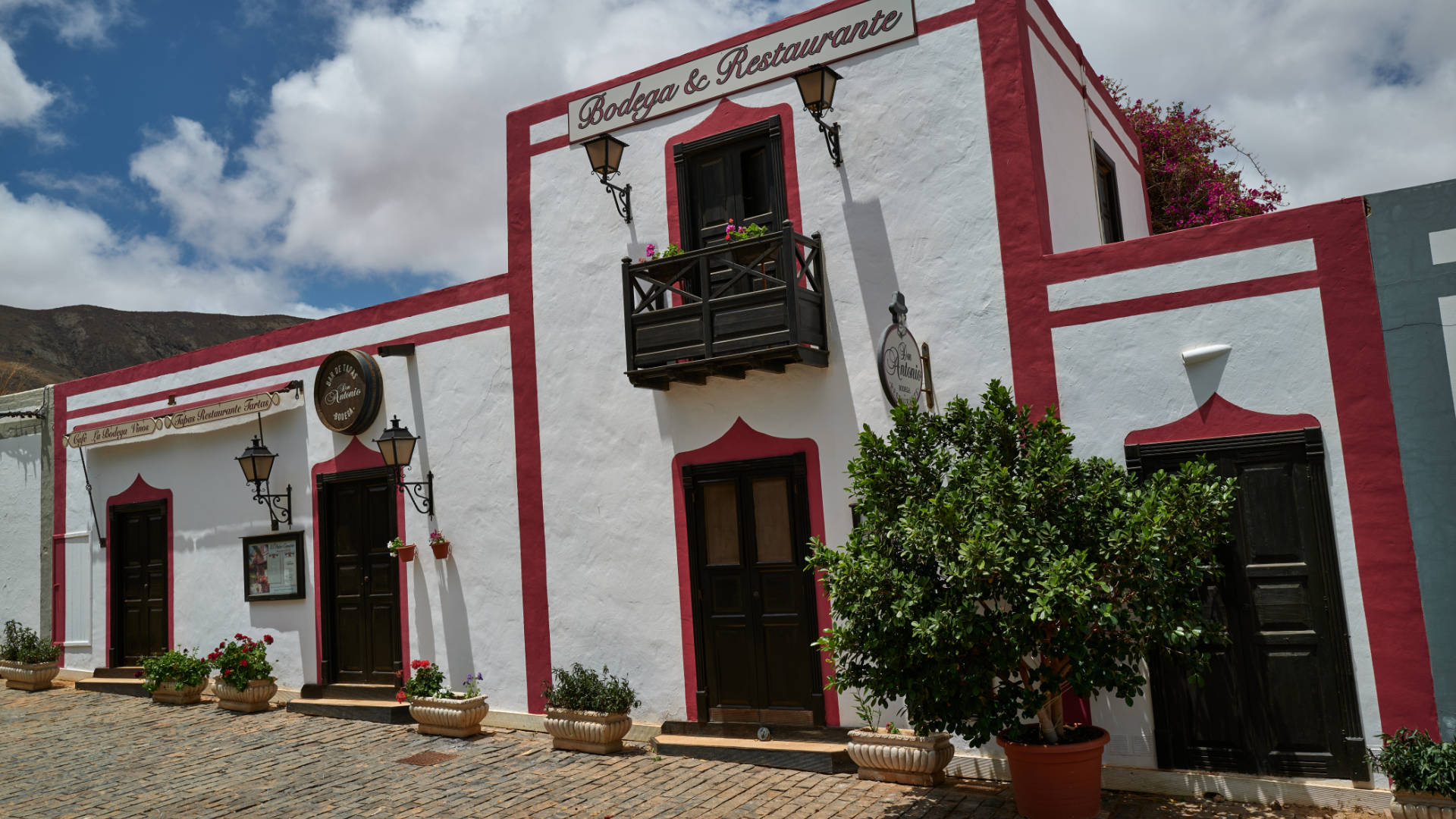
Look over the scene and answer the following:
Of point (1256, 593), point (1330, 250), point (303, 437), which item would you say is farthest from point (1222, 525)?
point (303, 437)

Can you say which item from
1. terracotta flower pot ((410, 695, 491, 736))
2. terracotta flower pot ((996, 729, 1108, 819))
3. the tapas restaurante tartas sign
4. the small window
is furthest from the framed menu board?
the small window

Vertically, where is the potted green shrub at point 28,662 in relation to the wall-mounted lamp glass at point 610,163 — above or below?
below

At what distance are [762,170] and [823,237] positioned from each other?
0.99m

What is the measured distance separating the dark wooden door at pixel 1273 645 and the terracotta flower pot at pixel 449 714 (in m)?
6.17

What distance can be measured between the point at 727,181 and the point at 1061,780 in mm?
5670

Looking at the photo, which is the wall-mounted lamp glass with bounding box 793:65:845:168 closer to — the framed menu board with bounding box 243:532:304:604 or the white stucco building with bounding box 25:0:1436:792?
the white stucco building with bounding box 25:0:1436:792

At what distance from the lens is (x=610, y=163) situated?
30.2 feet

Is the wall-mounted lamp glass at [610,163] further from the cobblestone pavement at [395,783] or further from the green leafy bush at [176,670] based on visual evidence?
the green leafy bush at [176,670]

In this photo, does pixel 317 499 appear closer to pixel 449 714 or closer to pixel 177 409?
pixel 177 409

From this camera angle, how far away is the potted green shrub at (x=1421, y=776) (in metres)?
5.55

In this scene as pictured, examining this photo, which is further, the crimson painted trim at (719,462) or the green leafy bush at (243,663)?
the green leafy bush at (243,663)

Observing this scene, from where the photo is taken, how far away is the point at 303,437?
38.1 ft

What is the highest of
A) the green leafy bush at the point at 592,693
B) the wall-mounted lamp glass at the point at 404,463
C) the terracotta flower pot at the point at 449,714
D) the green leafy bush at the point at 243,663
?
the wall-mounted lamp glass at the point at 404,463

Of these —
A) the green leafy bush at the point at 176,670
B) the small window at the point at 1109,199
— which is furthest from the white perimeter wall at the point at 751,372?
the green leafy bush at the point at 176,670
